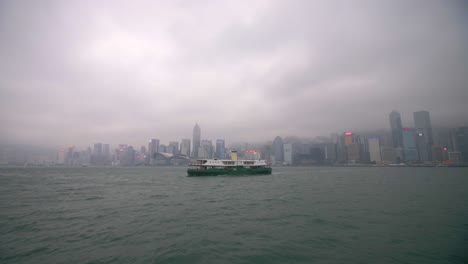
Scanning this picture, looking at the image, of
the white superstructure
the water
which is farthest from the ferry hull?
the water

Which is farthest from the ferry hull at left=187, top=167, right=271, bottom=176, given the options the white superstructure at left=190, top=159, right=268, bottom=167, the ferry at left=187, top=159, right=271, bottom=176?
the white superstructure at left=190, top=159, right=268, bottom=167

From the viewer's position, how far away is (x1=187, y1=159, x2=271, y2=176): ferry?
70.9 meters

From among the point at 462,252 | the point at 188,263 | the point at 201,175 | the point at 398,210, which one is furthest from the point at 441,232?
the point at 201,175

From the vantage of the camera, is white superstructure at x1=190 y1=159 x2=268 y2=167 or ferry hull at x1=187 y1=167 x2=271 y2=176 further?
white superstructure at x1=190 y1=159 x2=268 y2=167

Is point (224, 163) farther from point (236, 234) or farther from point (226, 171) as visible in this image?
point (236, 234)

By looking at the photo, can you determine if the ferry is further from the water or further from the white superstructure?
the water

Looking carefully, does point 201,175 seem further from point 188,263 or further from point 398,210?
point 188,263

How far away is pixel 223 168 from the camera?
7350 centimetres

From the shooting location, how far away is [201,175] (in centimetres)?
7144

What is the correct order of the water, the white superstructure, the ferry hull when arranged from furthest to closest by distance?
the white superstructure → the ferry hull → the water

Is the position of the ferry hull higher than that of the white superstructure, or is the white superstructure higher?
the white superstructure

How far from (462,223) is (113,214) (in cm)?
3207

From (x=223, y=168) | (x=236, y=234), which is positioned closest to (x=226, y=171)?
(x=223, y=168)

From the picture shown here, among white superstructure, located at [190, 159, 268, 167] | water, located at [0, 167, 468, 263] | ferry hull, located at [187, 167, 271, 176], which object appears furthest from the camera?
white superstructure, located at [190, 159, 268, 167]
